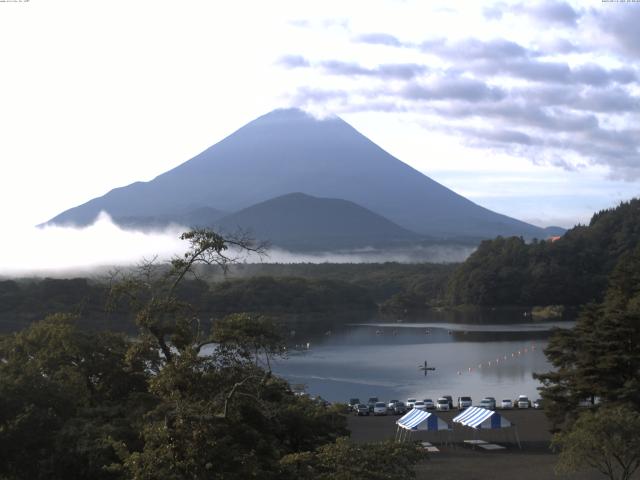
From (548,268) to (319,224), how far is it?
2428 inches

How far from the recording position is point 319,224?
106 metres

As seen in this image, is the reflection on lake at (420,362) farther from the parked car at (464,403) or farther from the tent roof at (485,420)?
the tent roof at (485,420)

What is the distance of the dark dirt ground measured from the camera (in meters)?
9.95

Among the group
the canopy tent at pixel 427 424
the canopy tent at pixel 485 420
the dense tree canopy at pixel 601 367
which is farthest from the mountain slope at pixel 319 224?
the dense tree canopy at pixel 601 367

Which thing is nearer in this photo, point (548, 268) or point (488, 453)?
point (488, 453)

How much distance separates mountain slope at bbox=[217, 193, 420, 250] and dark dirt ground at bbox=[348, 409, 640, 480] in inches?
3190

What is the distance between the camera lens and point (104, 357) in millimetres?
6430

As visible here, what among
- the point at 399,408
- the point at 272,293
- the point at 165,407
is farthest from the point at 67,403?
the point at 272,293

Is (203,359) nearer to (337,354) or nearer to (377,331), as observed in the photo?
(337,354)

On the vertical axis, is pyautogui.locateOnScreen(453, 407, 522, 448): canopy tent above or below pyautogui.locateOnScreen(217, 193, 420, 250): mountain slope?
below

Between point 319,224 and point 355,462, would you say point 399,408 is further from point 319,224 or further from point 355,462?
point 319,224

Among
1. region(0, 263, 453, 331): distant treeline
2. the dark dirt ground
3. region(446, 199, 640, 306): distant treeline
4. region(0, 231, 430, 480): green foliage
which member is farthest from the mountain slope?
region(0, 231, 430, 480): green foliage

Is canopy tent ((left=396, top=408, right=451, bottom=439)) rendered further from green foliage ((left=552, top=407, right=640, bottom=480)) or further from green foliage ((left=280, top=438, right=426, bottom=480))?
green foliage ((left=280, top=438, right=426, bottom=480))

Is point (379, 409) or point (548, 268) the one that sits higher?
point (548, 268)
